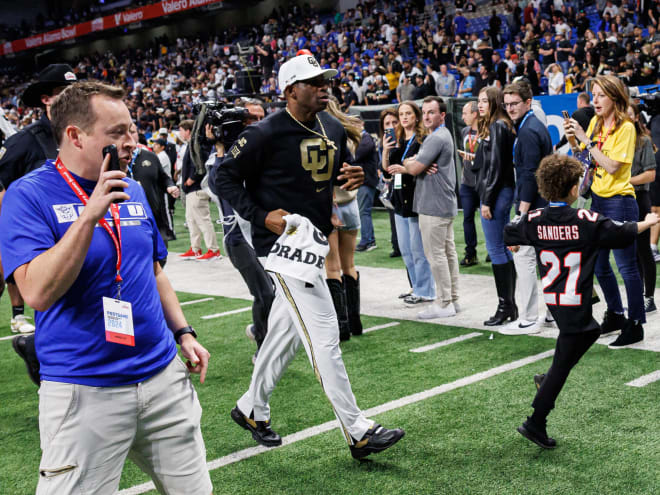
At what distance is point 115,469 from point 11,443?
8.65 ft

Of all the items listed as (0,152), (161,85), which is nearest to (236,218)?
(0,152)

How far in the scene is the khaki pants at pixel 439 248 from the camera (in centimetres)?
666

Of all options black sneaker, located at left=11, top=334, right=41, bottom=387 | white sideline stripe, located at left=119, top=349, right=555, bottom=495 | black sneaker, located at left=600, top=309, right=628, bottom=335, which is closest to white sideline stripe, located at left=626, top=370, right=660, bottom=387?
white sideline stripe, located at left=119, top=349, right=555, bottom=495

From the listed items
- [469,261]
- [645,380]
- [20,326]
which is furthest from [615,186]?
[20,326]

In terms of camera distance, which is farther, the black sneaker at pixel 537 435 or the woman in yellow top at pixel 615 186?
the woman in yellow top at pixel 615 186

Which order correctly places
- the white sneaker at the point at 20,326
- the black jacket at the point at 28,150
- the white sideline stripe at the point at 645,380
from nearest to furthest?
the white sideline stripe at the point at 645,380 < the black jacket at the point at 28,150 < the white sneaker at the point at 20,326

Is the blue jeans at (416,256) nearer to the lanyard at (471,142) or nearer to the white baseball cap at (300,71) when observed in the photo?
the lanyard at (471,142)

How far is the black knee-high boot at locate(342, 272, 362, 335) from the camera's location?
6387 millimetres

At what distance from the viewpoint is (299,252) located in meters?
3.75

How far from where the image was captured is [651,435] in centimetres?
388

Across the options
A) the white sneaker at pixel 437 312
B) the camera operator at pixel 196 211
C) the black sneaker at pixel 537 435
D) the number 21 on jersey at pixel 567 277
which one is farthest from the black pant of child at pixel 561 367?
the camera operator at pixel 196 211

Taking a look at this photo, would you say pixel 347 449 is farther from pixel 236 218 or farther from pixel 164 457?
pixel 236 218

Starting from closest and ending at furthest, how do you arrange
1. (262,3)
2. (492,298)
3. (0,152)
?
(0,152), (492,298), (262,3)

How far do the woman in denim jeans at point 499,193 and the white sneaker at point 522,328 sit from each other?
0.76 ft
